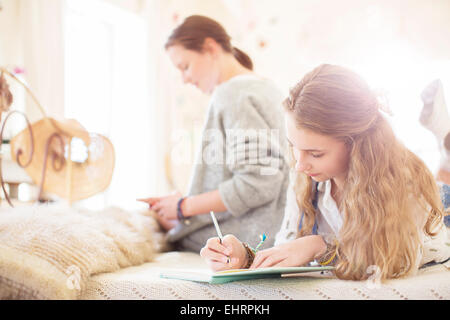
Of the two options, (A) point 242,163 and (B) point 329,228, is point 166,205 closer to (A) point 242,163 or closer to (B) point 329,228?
(A) point 242,163

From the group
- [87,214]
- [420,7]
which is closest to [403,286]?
[87,214]

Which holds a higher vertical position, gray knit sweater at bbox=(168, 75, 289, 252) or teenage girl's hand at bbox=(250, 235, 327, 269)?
gray knit sweater at bbox=(168, 75, 289, 252)

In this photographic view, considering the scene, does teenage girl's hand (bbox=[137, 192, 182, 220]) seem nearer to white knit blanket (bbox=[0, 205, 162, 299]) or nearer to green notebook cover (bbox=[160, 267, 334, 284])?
white knit blanket (bbox=[0, 205, 162, 299])

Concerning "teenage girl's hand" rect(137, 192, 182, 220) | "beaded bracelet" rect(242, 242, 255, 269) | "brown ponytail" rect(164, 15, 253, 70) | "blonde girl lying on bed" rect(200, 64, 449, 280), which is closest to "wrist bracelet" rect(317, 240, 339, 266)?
"blonde girl lying on bed" rect(200, 64, 449, 280)

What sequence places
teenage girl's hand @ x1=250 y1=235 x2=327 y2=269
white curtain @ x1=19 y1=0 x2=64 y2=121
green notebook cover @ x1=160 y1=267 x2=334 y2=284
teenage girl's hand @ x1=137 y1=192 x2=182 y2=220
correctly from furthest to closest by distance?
1. white curtain @ x1=19 y1=0 x2=64 y2=121
2. teenage girl's hand @ x1=137 y1=192 x2=182 y2=220
3. teenage girl's hand @ x1=250 y1=235 x2=327 y2=269
4. green notebook cover @ x1=160 y1=267 x2=334 y2=284

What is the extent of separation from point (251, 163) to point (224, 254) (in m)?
0.37

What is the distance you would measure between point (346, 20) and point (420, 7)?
44cm

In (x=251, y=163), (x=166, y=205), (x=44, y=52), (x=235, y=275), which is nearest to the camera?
(x=235, y=275)

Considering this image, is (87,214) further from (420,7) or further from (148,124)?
(420,7)

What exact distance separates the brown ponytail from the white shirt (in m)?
0.52

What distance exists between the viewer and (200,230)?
1.10 metres

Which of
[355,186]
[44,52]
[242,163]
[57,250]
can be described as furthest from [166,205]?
[44,52]

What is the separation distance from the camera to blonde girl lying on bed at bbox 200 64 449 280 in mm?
654

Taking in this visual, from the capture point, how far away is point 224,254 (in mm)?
657
